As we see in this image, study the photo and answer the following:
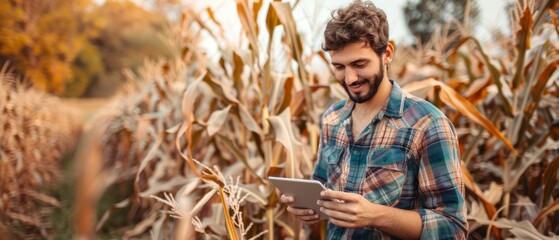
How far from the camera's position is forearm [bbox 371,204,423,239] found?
95 centimetres

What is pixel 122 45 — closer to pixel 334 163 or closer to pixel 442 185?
pixel 334 163

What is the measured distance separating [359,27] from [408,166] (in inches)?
13.6

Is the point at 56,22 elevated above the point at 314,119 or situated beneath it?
elevated above

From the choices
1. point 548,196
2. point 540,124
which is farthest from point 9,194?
point 540,124

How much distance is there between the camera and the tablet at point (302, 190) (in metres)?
0.98

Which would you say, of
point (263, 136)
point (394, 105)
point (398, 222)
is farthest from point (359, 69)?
point (263, 136)

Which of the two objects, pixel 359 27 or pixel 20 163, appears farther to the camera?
pixel 20 163

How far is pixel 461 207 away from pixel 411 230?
0.40ft

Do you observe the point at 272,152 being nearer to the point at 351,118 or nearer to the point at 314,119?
the point at 314,119

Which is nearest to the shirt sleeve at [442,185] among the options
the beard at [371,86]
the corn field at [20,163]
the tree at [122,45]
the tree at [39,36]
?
the beard at [371,86]

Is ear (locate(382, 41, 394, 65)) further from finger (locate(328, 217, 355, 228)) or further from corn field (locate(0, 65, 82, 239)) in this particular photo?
corn field (locate(0, 65, 82, 239))

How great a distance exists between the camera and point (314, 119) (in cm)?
194

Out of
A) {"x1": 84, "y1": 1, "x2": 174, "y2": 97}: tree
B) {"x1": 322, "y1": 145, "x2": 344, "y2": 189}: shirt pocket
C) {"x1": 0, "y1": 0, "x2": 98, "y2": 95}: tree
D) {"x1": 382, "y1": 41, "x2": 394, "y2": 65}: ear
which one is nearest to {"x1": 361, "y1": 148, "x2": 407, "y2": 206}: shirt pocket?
{"x1": 322, "y1": 145, "x2": 344, "y2": 189}: shirt pocket

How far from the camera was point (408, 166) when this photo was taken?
104 cm
